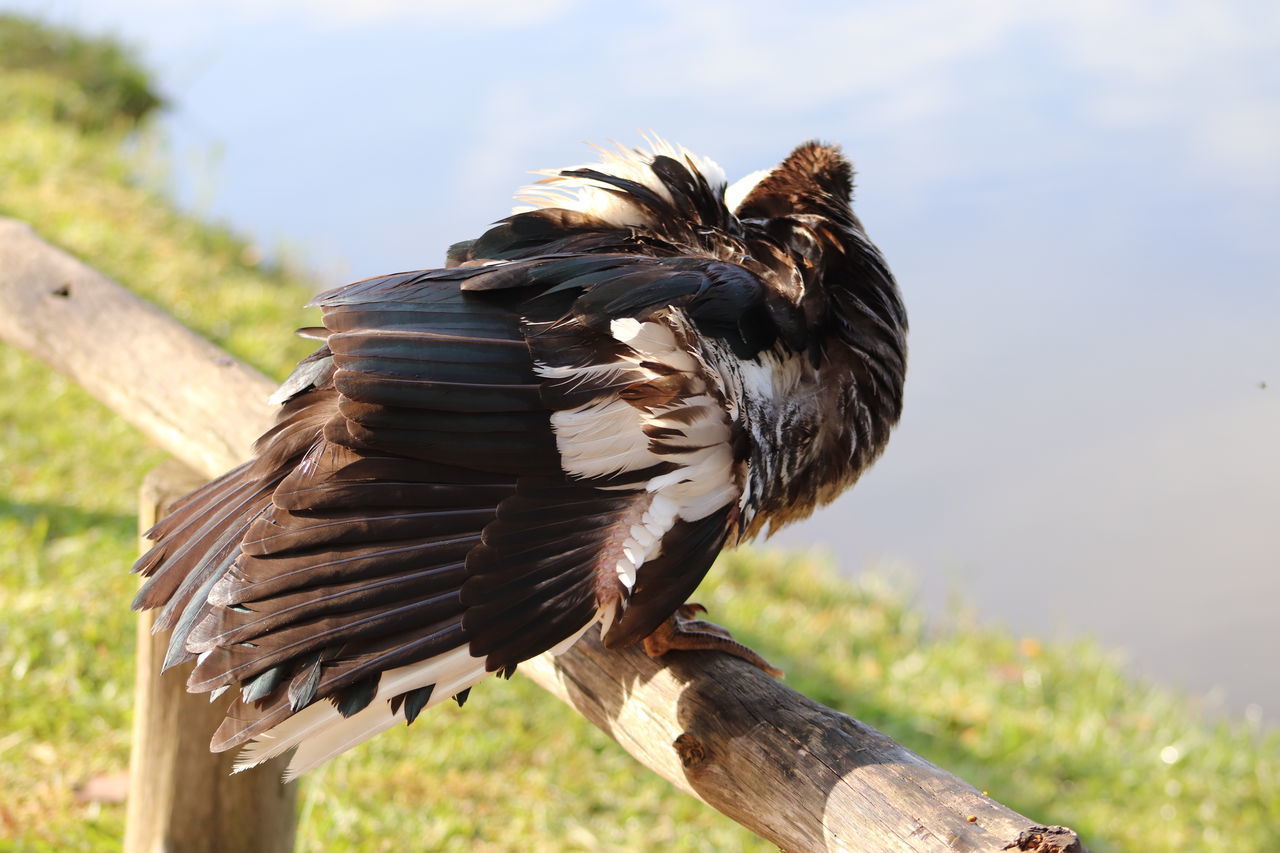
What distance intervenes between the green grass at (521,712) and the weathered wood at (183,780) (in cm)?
26

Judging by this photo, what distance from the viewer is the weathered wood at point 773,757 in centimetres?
119

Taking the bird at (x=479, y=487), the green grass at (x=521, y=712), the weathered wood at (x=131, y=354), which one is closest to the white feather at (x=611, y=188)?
the bird at (x=479, y=487)

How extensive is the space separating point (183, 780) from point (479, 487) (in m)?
0.86

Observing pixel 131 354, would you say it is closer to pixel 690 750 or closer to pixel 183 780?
pixel 183 780

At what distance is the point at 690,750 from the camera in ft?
4.71

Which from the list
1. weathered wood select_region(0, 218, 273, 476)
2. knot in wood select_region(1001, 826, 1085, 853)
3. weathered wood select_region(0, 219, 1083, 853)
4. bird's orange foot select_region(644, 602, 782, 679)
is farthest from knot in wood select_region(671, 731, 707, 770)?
weathered wood select_region(0, 218, 273, 476)

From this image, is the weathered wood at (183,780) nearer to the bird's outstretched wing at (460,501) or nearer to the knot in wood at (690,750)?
the bird's outstretched wing at (460,501)

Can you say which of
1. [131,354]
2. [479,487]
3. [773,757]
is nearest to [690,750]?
[773,757]

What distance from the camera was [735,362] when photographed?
150 centimetres

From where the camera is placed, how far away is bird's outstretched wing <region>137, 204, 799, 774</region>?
1259 mm

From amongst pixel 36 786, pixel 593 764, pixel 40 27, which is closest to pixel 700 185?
pixel 593 764

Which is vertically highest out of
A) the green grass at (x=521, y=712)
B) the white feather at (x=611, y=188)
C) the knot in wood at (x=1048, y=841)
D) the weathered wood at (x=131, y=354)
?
the white feather at (x=611, y=188)

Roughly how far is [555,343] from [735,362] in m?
0.24

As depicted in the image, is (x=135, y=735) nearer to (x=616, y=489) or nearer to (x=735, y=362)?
(x=616, y=489)
